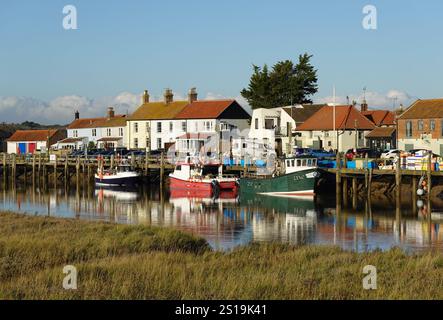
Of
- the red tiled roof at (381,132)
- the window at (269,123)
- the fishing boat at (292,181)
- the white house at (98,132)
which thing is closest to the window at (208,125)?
the window at (269,123)

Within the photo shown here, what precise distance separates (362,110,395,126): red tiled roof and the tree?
17.8 meters

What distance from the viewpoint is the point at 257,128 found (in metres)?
95.8

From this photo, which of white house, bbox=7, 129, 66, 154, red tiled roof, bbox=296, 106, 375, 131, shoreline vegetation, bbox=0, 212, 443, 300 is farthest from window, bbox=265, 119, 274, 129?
shoreline vegetation, bbox=0, 212, 443, 300

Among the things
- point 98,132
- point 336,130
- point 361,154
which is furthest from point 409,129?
point 98,132

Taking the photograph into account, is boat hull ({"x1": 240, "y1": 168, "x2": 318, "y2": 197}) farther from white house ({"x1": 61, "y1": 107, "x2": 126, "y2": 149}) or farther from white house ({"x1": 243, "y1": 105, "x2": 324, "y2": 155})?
white house ({"x1": 61, "y1": 107, "x2": 126, "y2": 149})

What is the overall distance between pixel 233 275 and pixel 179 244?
8.22 metres

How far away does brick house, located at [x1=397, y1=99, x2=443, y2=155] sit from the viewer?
73.1m

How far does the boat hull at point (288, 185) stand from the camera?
208ft

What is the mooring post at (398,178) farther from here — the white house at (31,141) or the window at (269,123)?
the white house at (31,141)

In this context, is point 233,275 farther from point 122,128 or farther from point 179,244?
point 122,128

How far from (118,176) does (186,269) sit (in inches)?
2323

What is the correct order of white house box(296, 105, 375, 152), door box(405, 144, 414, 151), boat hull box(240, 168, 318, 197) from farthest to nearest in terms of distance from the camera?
white house box(296, 105, 375, 152) < door box(405, 144, 414, 151) < boat hull box(240, 168, 318, 197)
